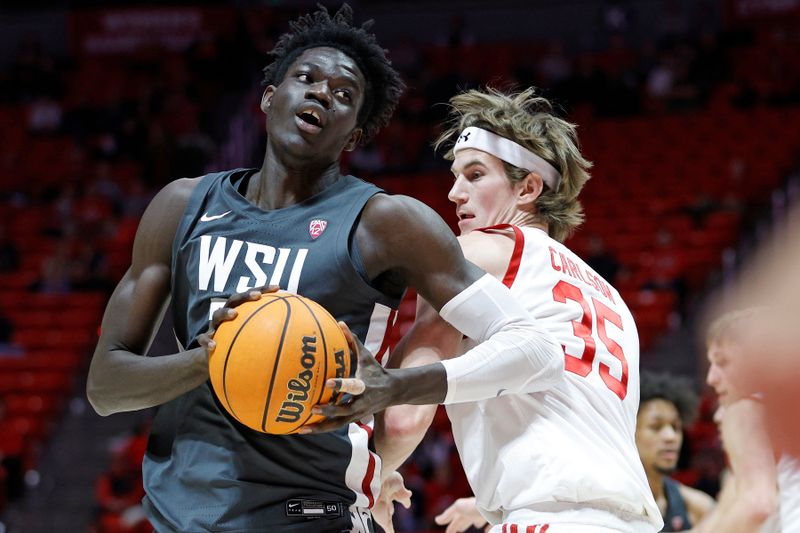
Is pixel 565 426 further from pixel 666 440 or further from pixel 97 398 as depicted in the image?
pixel 666 440

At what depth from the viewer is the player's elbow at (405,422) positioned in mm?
3619

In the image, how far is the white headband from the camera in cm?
400

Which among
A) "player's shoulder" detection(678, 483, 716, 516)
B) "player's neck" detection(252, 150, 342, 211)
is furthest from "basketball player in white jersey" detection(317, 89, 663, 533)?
"player's shoulder" detection(678, 483, 716, 516)

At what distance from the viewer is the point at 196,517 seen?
3.12m

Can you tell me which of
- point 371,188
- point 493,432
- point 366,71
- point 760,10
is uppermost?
point 760,10

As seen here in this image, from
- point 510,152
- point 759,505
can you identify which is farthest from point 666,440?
point 510,152

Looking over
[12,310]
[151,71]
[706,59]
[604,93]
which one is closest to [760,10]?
[706,59]

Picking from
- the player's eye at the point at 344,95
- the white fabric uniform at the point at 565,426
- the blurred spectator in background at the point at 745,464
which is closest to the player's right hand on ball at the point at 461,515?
the white fabric uniform at the point at 565,426

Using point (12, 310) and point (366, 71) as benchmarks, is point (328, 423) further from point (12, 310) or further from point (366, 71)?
point (12, 310)

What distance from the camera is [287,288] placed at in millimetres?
3193

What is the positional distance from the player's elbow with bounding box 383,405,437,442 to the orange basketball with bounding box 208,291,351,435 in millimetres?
753

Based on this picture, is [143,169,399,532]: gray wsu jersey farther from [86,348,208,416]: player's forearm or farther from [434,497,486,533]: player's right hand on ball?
[434,497,486,533]: player's right hand on ball

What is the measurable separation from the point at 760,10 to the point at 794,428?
57.5 feet

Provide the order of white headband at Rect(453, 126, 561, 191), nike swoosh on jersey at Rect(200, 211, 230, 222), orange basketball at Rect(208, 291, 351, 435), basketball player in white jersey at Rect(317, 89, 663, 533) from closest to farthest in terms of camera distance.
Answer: orange basketball at Rect(208, 291, 351, 435) < basketball player in white jersey at Rect(317, 89, 663, 533) < nike swoosh on jersey at Rect(200, 211, 230, 222) < white headband at Rect(453, 126, 561, 191)
